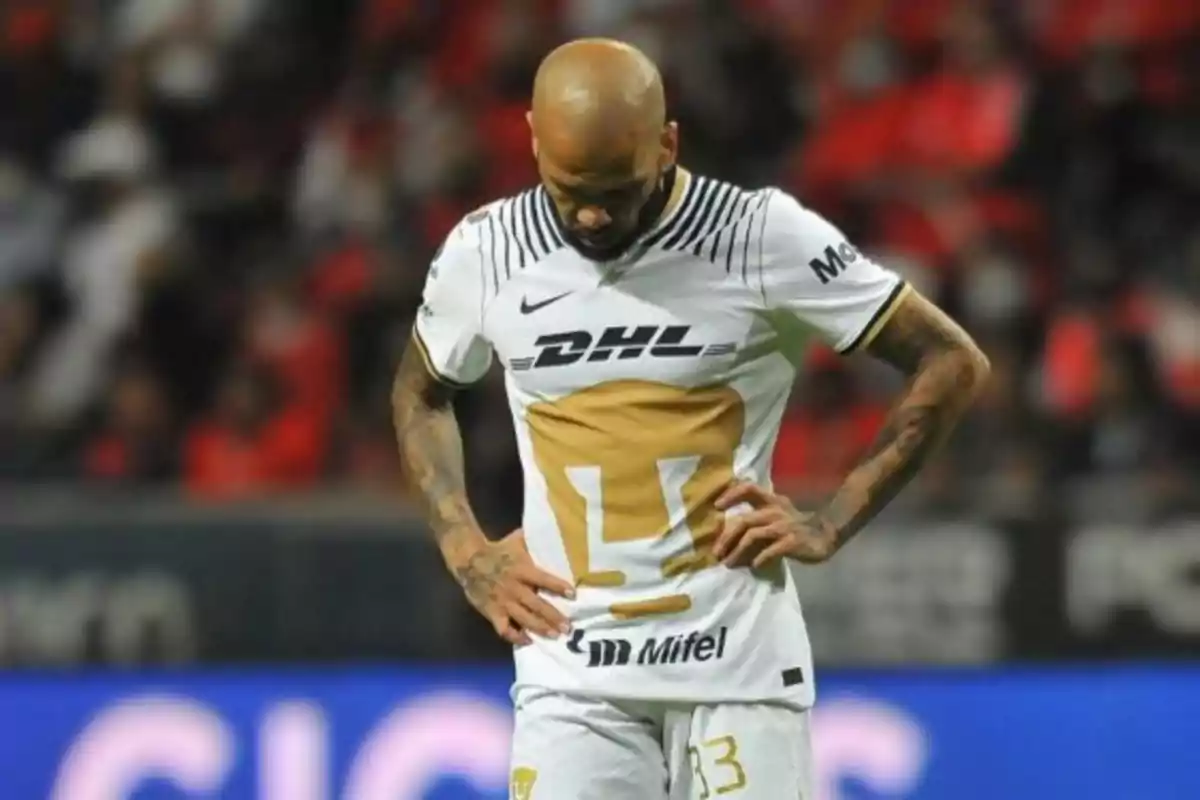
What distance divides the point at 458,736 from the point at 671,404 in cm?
272

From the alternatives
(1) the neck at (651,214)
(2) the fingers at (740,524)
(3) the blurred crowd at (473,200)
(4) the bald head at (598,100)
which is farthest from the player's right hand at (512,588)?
(3) the blurred crowd at (473,200)

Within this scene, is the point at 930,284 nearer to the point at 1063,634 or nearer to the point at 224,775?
the point at 1063,634

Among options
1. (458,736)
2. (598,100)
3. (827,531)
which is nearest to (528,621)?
(827,531)

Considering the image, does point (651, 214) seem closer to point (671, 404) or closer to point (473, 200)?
point (671, 404)

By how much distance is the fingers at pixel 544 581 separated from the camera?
3.49 metres

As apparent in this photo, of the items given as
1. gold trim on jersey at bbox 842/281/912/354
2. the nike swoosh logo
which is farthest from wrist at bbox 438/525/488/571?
gold trim on jersey at bbox 842/281/912/354

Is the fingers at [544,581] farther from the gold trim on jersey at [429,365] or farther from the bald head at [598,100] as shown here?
the bald head at [598,100]

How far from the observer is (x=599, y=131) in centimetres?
319

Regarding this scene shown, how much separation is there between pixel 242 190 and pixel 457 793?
3352mm

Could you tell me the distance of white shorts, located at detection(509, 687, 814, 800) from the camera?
341 centimetres

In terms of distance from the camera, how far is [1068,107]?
801 cm

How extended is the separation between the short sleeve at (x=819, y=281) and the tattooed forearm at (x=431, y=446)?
24.3 inches

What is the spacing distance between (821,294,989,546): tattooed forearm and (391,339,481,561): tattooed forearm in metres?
0.60

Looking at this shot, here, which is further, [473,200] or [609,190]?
[473,200]
